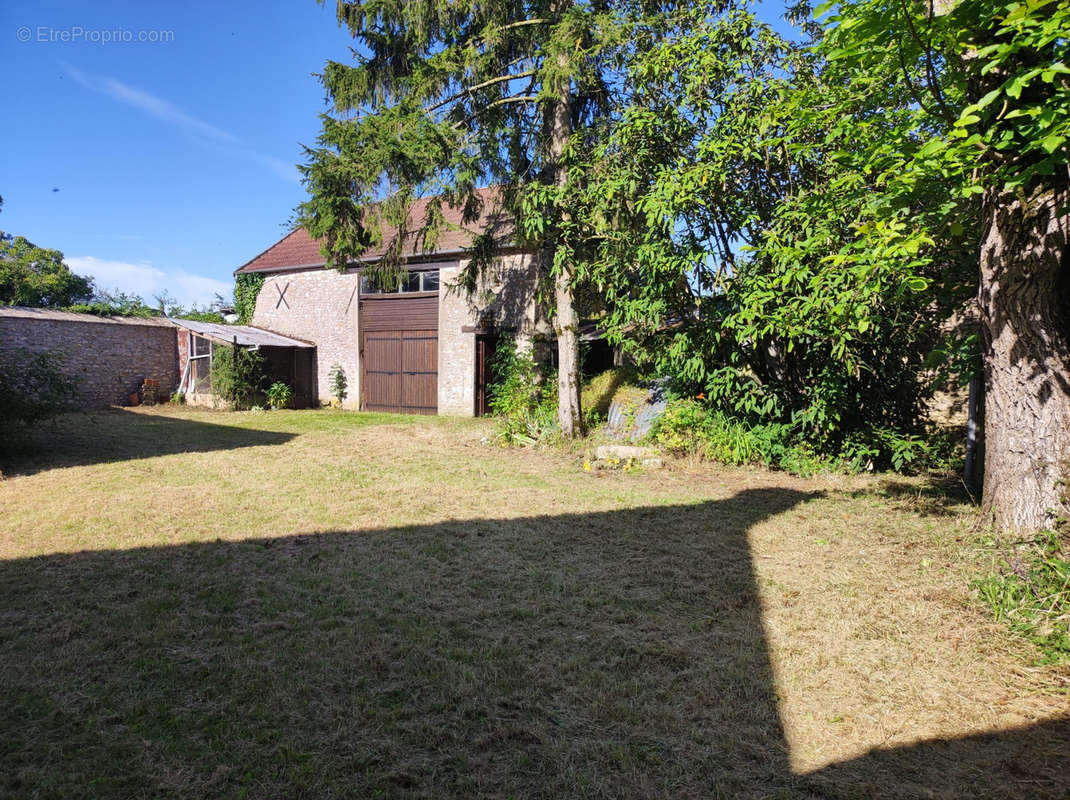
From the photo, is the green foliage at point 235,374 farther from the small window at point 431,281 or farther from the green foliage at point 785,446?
the green foliage at point 785,446

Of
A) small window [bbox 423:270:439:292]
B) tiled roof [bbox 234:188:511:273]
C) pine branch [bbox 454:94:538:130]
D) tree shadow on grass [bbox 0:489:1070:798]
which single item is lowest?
tree shadow on grass [bbox 0:489:1070:798]

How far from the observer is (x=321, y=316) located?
17656mm

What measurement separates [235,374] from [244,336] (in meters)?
1.35

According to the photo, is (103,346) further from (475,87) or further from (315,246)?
(475,87)

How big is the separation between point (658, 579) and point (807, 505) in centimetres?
285

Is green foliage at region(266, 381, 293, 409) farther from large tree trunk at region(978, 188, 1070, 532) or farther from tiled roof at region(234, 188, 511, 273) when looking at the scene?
large tree trunk at region(978, 188, 1070, 532)

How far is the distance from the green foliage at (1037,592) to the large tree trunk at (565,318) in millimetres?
7140

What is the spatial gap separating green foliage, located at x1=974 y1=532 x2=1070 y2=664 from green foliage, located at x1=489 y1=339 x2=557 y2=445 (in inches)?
283

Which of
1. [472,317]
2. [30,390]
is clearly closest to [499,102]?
[472,317]

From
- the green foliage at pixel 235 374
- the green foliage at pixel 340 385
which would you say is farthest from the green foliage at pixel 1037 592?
the green foliage at pixel 235 374

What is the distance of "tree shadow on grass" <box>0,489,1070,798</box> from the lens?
2.24 m

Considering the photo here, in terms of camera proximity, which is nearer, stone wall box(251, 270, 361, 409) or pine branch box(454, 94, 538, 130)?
pine branch box(454, 94, 538, 130)

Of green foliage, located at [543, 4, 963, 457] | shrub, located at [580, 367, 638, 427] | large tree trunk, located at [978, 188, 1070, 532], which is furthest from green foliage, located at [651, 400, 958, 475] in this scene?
large tree trunk, located at [978, 188, 1070, 532]

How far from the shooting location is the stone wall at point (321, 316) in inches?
671
